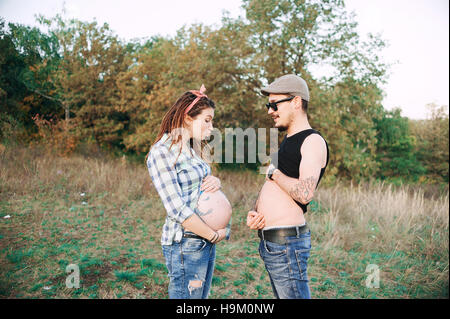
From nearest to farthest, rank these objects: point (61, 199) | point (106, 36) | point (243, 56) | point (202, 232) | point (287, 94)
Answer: point (202, 232) < point (287, 94) < point (61, 199) < point (243, 56) < point (106, 36)

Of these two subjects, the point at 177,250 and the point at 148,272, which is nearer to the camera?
the point at 177,250

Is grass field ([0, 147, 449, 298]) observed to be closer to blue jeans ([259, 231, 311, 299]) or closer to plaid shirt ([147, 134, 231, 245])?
blue jeans ([259, 231, 311, 299])

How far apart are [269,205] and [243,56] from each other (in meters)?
8.27

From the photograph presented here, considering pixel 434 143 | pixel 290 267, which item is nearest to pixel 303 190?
pixel 290 267

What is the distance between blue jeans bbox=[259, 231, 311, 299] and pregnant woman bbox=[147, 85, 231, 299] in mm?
368

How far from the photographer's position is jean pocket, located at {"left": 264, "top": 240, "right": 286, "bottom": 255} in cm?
178

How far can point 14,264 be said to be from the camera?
362 cm

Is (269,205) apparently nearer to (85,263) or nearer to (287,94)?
(287,94)

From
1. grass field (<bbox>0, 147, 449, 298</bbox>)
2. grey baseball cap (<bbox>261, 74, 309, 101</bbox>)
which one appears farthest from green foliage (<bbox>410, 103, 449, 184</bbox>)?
grey baseball cap (<bbox>261, 74, 309, 101</bbox>)

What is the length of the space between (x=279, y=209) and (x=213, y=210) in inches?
17.7

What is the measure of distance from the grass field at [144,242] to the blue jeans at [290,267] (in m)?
1.82

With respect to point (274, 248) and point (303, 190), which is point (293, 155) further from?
point (274, 248)

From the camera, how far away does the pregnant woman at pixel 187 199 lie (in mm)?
1649

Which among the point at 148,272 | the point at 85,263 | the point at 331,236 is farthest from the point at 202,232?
the point at 331,236
